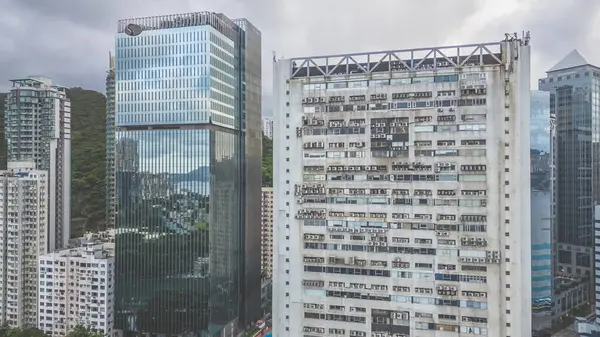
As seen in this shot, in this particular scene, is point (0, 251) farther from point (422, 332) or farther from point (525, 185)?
point (525, 185)

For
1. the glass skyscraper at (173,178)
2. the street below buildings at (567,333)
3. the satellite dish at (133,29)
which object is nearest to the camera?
the glass skyscraper at (173,178)

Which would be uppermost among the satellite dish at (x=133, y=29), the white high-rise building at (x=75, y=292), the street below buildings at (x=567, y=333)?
the satellite dish at (x=133, y=29)

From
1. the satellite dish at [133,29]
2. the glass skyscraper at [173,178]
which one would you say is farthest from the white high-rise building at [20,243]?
the satellite dish at [133,29]

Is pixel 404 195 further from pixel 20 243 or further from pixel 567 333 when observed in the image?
pixel 20 243

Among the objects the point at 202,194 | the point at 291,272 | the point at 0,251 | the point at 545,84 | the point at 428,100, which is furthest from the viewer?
the point at 545,84

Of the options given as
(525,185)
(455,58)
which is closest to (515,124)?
(525,185)

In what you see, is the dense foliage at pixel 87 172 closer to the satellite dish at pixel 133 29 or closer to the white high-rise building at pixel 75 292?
the white high-rise building at pixel 75 292
